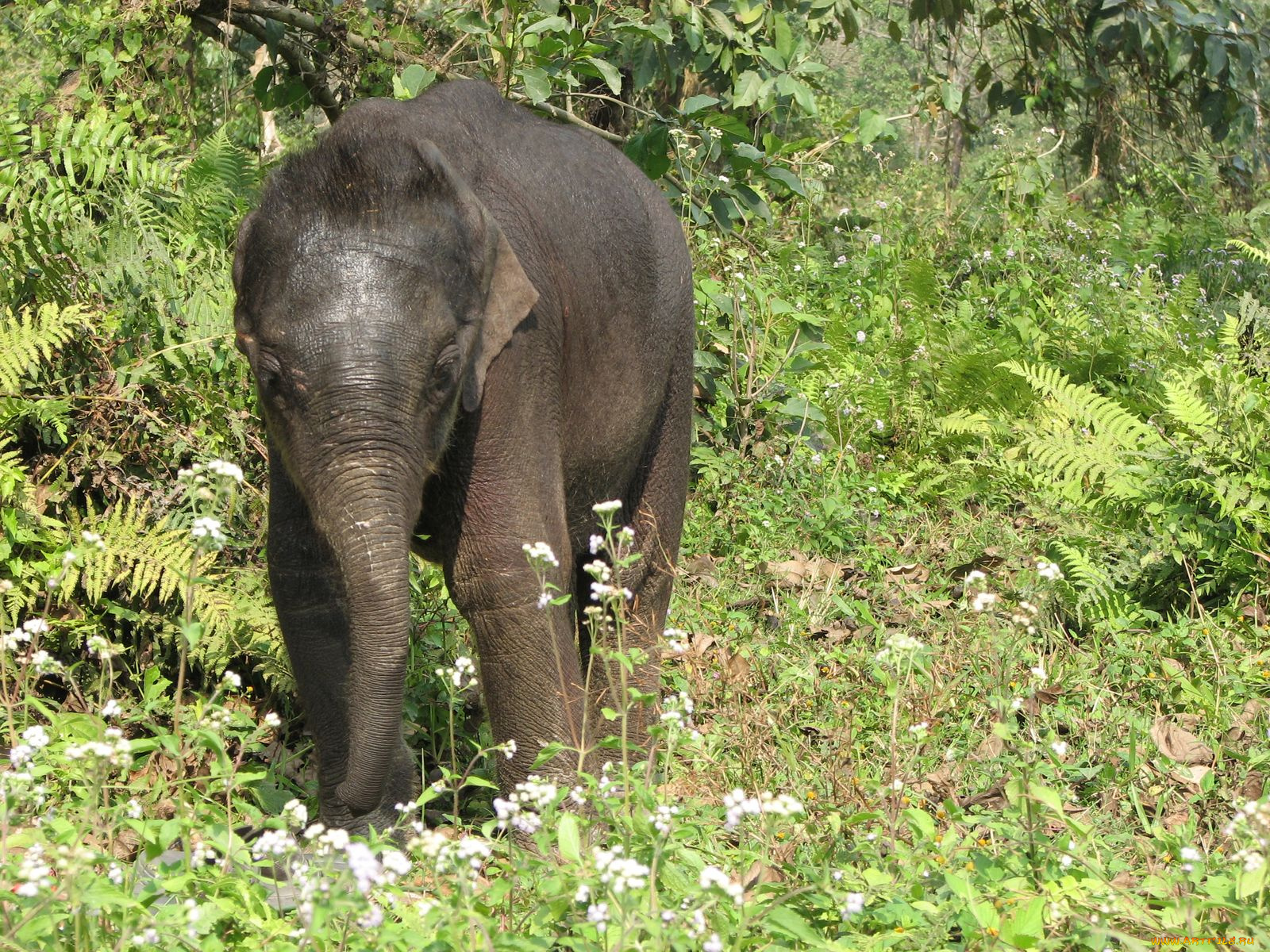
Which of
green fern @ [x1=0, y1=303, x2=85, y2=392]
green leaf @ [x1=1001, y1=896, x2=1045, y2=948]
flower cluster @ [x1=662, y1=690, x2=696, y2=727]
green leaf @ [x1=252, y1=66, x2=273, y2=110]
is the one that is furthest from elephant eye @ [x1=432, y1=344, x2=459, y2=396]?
green leaf @ [x1=252, y1=66, x2=273, y2=110]

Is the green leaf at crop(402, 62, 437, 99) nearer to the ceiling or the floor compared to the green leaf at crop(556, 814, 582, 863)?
nearer to the ceiling

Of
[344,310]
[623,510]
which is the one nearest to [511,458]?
[344,310]

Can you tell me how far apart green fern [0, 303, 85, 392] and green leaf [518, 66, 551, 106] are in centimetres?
198

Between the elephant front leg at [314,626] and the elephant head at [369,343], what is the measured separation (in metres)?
0.28

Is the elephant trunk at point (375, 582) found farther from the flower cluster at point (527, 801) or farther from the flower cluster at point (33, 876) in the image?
the flower cluster at point (33, 876)

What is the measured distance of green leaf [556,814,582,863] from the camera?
2938 mm

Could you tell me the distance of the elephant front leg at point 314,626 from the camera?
4.50 metres

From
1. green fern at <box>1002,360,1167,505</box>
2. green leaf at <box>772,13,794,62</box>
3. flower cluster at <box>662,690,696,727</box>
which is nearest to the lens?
flower cluster at <box>662,690,696,727</box>

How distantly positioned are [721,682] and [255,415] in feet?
7.26

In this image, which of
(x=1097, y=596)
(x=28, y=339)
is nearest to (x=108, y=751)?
(x=28, y=339)

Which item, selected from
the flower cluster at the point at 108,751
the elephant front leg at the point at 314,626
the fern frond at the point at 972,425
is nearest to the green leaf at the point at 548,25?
the elephant front leg at the point at 314,626

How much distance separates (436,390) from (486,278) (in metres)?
0.39

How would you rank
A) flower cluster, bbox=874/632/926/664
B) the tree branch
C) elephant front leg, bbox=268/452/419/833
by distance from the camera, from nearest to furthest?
1. flower cluster, bbox=874/632/926/664
2. elephant front leg, bbox=268/452/419/833
3. the tree branch

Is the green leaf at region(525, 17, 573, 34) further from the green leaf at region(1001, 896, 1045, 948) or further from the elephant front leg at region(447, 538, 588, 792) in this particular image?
the green leaf at region(1001, 896, 1045, 948)
